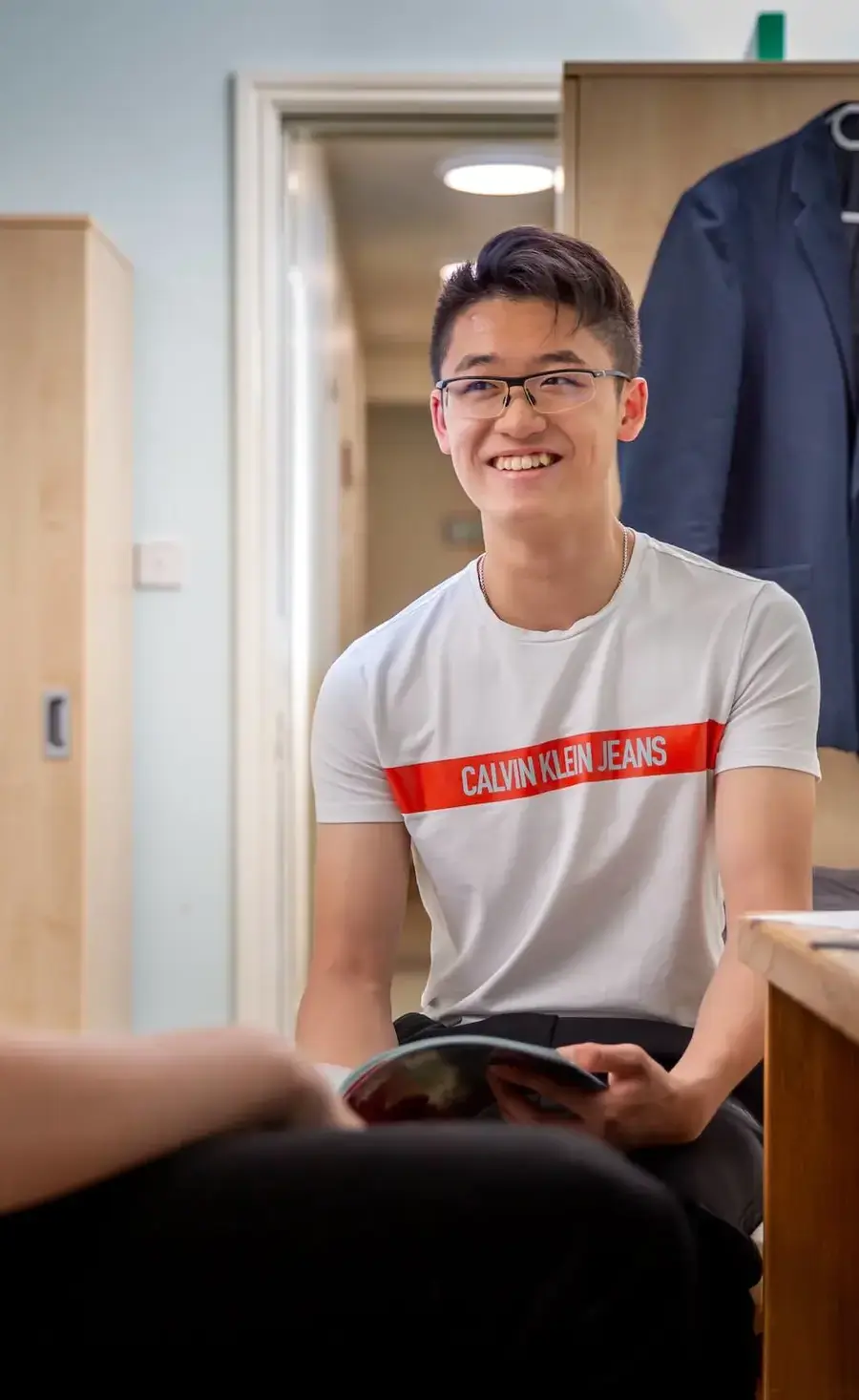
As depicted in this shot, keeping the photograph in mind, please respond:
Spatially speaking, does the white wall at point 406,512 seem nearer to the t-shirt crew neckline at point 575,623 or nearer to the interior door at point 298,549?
the interior door at point 298,549

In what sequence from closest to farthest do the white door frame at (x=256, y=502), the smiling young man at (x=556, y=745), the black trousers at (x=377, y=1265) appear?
1. the black trousers at (x=377, y=1265)
2. the smiling young man at (x=556, y=745)
3. the white door frame at (x=256, y=502)

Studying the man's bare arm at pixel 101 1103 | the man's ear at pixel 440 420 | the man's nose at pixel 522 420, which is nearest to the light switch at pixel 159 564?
the man's ear at pixel 440 420

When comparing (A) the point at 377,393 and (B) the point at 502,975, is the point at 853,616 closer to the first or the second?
(B) the point at 502,975

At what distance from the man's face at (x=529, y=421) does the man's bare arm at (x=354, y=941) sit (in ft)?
1.04

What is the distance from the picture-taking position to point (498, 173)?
12.9ft

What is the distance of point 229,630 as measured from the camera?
295 centimetres

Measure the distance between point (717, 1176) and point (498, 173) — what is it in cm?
344

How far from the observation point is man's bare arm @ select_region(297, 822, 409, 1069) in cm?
120

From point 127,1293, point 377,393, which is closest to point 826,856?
point 127,1293

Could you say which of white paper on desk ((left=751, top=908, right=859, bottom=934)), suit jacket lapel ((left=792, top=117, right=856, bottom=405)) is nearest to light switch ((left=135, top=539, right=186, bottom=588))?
suit jacket lapel ((left=792, top=117, right=856, bottom=405))

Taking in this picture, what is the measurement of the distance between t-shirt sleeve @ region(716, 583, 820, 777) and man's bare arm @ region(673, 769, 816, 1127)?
0.05 feet

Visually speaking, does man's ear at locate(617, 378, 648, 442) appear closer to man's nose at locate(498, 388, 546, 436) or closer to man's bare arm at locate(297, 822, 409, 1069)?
man's nose at locate(498, 388, 546, 436)

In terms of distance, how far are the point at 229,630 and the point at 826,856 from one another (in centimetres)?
130

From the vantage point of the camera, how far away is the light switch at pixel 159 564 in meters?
2.93
